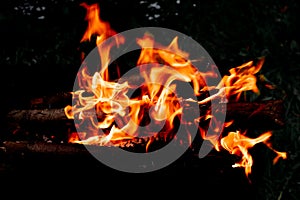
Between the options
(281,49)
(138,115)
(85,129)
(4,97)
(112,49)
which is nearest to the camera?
(138,115)

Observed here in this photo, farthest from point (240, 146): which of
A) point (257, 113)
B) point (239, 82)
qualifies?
point (239, 82)

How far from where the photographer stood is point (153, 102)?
8.19 feet

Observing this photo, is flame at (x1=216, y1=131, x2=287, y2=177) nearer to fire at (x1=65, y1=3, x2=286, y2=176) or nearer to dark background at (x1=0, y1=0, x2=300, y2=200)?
fire at (x1=65, y1=3, x2=286, y2=176)

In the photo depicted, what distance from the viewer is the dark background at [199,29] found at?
4500mm

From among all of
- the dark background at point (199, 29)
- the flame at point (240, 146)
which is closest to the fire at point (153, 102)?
the flame at point (240, 146)

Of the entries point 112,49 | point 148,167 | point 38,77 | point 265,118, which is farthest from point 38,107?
point 265,118

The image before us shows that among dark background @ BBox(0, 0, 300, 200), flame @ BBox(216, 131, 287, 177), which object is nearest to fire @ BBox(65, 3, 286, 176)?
flame @ BBox(216, 131, 287, 177)

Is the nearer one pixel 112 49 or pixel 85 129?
pixel 85 129

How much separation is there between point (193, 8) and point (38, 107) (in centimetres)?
254

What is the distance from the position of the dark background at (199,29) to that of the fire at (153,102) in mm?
1541

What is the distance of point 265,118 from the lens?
7.93 feet

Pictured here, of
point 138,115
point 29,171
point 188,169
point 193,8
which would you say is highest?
point 193,8

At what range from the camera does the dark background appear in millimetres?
4500

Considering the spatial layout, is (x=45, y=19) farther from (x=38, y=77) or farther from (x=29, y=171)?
(x=29, y=171)
